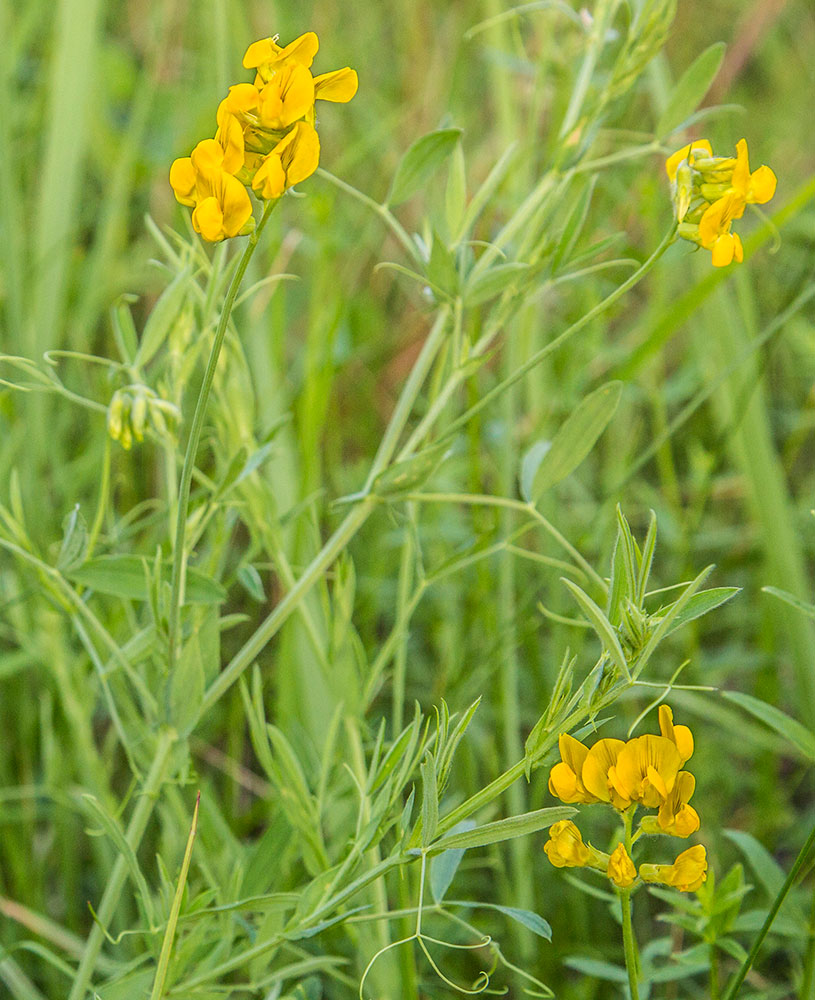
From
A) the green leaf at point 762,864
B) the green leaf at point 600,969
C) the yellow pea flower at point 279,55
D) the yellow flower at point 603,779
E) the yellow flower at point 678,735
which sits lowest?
the green leaf at point 600,969

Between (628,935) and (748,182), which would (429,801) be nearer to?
(628,935)

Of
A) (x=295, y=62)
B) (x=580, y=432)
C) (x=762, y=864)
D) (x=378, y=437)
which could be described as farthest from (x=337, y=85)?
(x=378, y=437)

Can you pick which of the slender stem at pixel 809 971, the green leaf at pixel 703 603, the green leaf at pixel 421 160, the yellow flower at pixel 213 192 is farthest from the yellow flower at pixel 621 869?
the green leaf at pixel 421 160

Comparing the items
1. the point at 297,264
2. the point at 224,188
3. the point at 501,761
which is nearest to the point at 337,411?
the point at 297,264

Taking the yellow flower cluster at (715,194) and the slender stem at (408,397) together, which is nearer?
the yellow flower cluster at (715,194)

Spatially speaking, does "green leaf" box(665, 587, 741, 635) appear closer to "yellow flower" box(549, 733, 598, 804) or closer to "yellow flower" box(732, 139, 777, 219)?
"yellow flower" box(549, 733, 598, 804)

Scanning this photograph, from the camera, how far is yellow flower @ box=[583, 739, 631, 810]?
0.44m

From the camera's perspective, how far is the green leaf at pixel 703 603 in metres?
0.46

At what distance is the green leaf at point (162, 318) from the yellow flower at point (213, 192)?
188 millimetres

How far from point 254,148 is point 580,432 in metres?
0.27

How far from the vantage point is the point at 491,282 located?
1.95 feet

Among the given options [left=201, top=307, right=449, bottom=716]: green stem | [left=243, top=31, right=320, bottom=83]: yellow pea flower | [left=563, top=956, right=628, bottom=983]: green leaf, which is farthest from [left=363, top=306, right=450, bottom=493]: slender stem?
[left=563, top=956, right=628, bottom=983]: green leaf

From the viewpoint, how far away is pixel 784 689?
1.19 metres

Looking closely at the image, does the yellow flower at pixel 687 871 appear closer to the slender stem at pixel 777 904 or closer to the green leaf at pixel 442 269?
the slender stem at pixel 777 904
